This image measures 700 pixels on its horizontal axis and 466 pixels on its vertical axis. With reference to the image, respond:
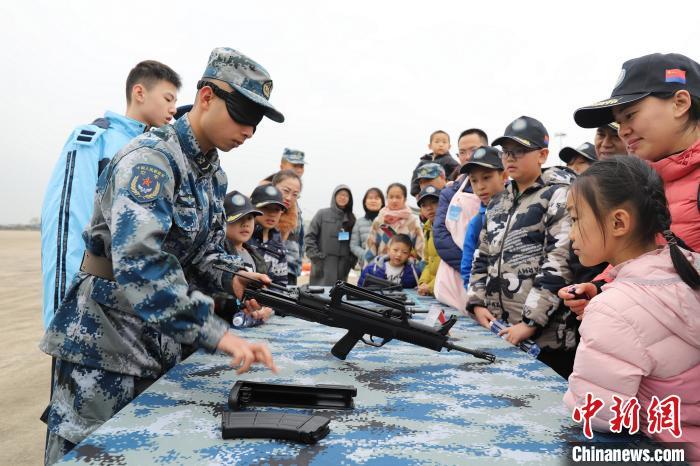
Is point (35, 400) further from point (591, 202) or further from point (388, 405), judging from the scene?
point (591, 202)

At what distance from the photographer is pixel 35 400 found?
4.17 m

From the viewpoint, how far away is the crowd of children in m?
→ 1.32

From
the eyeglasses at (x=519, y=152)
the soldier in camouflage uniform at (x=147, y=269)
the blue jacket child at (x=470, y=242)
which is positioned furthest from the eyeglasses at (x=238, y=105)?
the blue jacket child at (x=470, y=242)

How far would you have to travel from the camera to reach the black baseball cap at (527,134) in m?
2.85

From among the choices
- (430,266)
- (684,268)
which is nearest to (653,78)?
(684,268)

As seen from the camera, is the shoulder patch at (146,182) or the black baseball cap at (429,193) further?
the black baseball cap at (429,193)

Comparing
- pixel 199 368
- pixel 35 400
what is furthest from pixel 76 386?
pixel 35 400

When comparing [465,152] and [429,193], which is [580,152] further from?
[429,193]

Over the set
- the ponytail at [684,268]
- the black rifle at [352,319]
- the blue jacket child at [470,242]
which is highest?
the ponytail at [684,268]

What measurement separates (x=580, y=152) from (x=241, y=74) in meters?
3.41

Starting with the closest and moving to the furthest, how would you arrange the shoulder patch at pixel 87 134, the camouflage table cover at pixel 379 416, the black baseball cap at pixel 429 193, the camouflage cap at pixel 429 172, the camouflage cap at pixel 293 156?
the camouflage table cover at pixel 379 416
the shoulder patch at pixel 87 134
the black baseball cap at pixel 429 193
the camouflage cap at pixel 429 172
the camouflage cap at pixel 293 156

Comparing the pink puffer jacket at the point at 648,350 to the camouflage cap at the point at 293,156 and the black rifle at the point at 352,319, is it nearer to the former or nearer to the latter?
the black rifle at the point at 352,319

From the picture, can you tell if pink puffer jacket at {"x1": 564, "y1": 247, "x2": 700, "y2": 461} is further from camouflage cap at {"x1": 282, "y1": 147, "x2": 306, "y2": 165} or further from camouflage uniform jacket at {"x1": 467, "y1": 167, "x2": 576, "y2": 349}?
camouflage cap at {"x1": 282, "y1": 147, "x2": 306, "y2": 165}

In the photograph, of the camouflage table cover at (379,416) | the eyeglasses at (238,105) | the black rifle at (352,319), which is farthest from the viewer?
the black rifle at (352,319)
